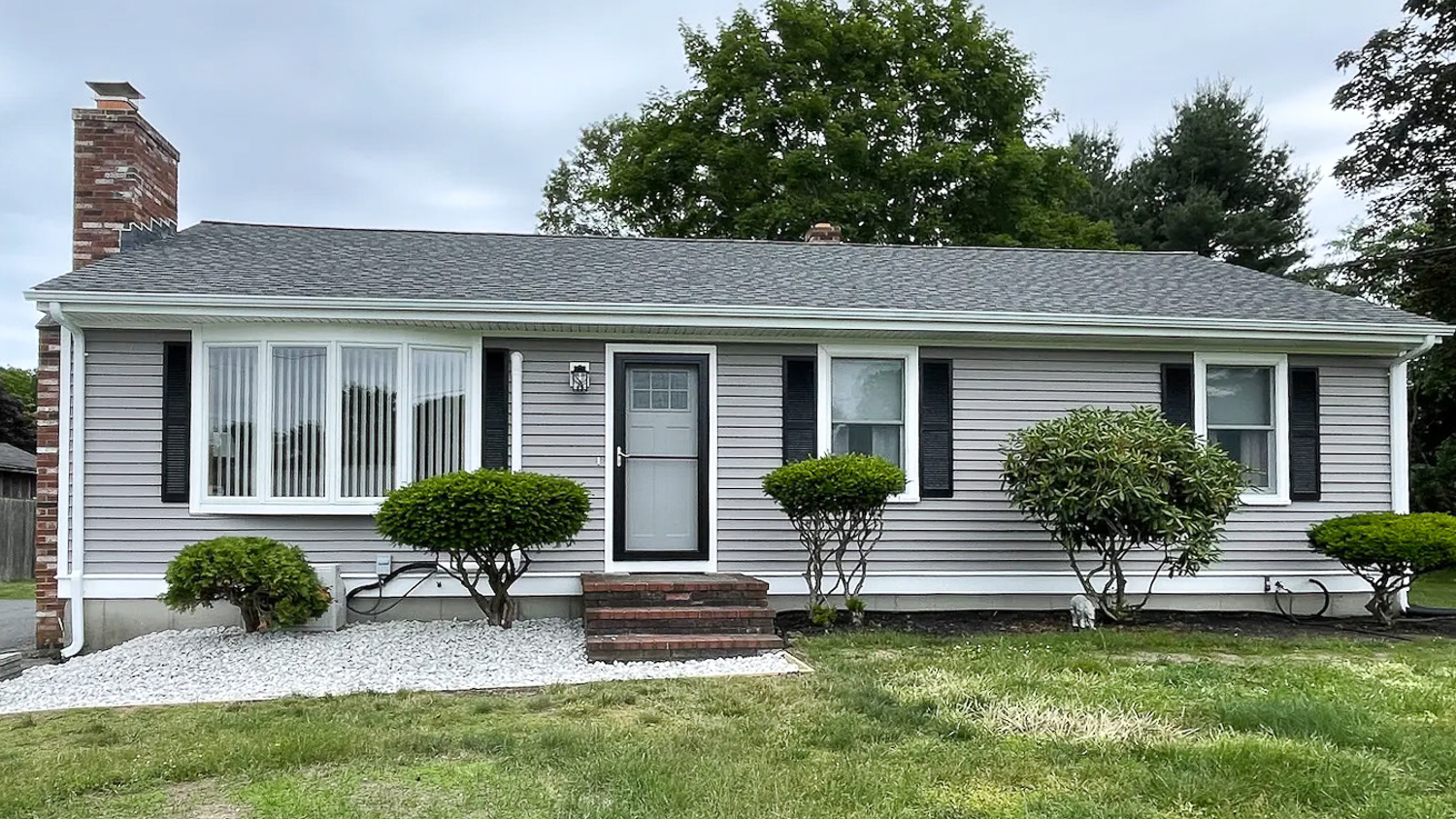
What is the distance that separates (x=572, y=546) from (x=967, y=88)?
17.7m

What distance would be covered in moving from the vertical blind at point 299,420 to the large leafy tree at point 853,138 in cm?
1331

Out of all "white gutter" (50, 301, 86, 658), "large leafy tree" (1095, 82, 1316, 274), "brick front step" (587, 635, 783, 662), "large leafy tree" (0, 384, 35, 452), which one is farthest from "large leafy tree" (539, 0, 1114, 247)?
"large leafy tree" (0, 384, 35, 452)

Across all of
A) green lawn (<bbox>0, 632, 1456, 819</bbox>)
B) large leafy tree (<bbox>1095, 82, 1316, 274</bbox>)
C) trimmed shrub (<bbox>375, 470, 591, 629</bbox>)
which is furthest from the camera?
large leafy tree (<bbox>1095, 82, 1316, 274</bbox>)

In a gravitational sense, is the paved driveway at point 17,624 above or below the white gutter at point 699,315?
below

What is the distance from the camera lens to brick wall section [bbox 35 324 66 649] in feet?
24.9

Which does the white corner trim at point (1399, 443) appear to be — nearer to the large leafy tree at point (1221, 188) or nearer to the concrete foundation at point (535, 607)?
the concrete foundation at point (535, 607)

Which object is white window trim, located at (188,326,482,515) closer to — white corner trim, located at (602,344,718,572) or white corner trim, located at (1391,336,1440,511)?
white corner trim, located at (602,344,718,572)

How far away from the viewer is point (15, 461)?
2028 centimetres

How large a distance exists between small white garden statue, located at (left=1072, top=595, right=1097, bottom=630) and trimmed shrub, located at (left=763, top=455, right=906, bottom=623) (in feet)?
5.25

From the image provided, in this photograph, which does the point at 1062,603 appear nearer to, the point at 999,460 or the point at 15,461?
the point at 999,460

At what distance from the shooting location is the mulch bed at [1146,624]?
778 cm

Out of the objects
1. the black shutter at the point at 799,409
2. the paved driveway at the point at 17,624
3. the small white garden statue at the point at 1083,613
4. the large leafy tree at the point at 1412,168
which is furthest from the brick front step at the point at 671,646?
the large leafy tree at the point at 1412,168

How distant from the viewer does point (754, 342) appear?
835 centimetres

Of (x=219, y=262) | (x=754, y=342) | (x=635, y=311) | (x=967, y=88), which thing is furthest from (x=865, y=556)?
(x=967, y=88)
